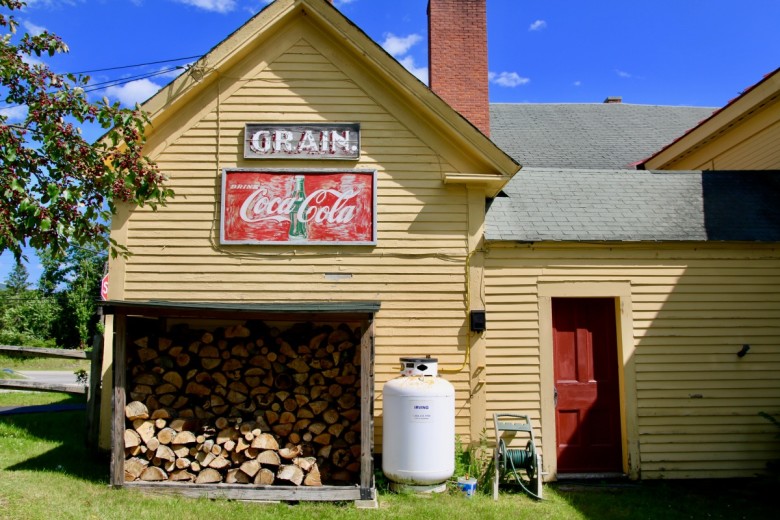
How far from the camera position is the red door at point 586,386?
8211 millimetres

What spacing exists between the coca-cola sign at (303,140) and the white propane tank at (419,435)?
323cm

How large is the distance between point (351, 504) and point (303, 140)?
466cm

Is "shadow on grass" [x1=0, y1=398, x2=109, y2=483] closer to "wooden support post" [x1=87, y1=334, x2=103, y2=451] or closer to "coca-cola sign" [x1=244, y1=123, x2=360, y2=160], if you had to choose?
"wooden support post" [x1=87, y1=334, x2=103, y2=451]

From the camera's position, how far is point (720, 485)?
312 inches

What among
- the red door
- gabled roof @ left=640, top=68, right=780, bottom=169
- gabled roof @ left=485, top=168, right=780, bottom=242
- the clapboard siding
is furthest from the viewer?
gabled roof @ left=640, top=68, right=780, bottom=169

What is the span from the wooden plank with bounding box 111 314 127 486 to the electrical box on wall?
426 centimetres

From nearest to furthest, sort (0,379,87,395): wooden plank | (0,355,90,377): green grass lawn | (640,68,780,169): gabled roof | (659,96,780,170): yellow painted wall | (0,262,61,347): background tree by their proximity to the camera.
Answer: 1. (640,68,780,169): gabled roof
2. (659,96,780,170): yellow painted wall
3. (0,379,87,395): wooden plank
4. (0,355,90,377): green grass lawn
5. (0,262,61,347): background tree

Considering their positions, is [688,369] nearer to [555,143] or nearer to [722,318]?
[722,318]

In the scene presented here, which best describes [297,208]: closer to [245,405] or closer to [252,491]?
[245,405]

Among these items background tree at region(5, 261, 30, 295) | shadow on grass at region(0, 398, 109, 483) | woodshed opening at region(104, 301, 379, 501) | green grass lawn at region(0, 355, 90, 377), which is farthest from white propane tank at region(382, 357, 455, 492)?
background tree at region(5, 261, 30, 295)

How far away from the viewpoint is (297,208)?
321 inches

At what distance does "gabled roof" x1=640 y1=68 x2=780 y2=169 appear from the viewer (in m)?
9.61

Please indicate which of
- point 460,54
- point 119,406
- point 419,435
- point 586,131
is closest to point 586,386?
point 419,435

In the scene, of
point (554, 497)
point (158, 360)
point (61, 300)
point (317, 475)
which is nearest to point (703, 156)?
point (554, 497)
